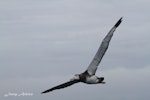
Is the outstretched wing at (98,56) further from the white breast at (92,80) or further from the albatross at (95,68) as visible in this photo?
the white breast at (92,80)

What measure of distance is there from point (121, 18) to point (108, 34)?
214 inches

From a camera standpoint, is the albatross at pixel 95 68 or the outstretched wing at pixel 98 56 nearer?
the albatross at pixel 95 68

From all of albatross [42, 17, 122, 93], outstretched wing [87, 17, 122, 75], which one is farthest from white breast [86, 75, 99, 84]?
outstretched wing [87, 17, 122, 75]

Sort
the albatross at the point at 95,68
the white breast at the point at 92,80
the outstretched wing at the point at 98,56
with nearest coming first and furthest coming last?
the white breast at the point at 92,80
the albatross at the point at 95,68
the outstretched wing at the point at 98,56

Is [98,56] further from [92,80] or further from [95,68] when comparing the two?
[92,80]

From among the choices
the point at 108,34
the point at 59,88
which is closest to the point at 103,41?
the point at 108,34

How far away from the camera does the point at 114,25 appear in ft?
172

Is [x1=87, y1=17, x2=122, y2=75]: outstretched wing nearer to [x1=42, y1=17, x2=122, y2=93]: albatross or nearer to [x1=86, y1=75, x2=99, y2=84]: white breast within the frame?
[x1=42, y1=17, x2=122, y2=93]: albatross

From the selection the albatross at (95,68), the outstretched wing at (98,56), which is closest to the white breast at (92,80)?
the albatross at (95,68)

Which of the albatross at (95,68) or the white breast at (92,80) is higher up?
the albatross at (95,68)

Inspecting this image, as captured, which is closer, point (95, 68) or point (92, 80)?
point (92, 80)

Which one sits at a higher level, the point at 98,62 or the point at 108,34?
the point at 108,34

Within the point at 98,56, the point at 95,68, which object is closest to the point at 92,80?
the point at 95,68

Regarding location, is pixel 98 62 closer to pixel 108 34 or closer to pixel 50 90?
pixel 108 34
